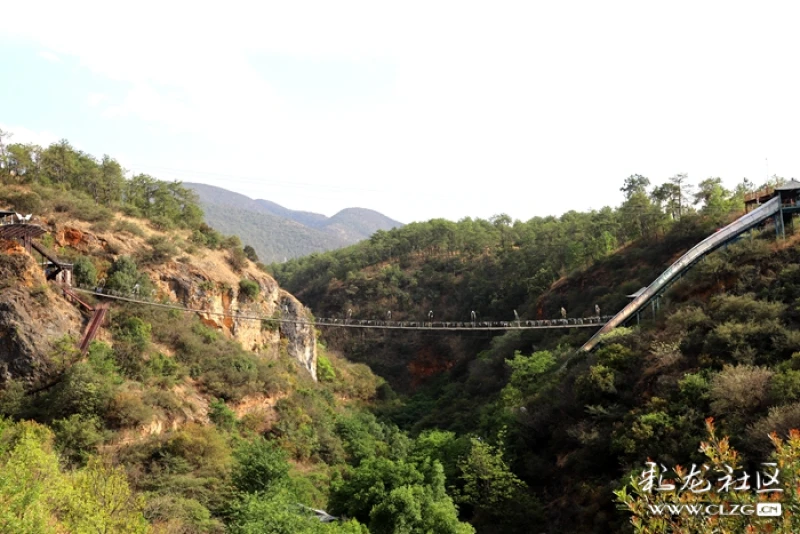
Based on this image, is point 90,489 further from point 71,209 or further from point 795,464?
point 71,209

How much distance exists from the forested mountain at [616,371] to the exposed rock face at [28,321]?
555 inches

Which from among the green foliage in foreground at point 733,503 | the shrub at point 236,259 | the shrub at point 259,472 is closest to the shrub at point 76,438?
the shrub at point 259,472

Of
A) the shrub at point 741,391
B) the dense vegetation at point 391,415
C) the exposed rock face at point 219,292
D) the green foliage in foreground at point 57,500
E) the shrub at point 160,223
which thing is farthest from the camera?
the shrub at point 160,223

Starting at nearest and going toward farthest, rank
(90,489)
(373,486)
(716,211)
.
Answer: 1. (90,489)
2. (373,486)
3. (716,211)

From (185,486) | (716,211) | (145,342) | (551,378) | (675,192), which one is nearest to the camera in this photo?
(185,486)

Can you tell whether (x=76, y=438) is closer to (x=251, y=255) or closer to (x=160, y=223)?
(x=160, y=223)

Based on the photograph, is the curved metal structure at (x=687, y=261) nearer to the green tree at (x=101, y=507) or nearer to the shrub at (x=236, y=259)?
the shrub at (x=236, y=259)

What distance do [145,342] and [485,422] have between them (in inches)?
553

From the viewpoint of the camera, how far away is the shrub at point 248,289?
29297mm

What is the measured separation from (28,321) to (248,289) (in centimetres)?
1130

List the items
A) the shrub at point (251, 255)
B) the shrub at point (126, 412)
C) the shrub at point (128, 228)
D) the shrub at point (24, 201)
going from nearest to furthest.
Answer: the shrub at point (126, 412) < the shrub at point (24, 201) < the shrub at point (128, 228) < the shrub at point (251, 255)

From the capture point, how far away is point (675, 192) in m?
37.2

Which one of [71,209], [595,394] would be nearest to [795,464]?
[595,394]

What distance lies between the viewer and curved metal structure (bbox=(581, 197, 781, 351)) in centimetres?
2472
